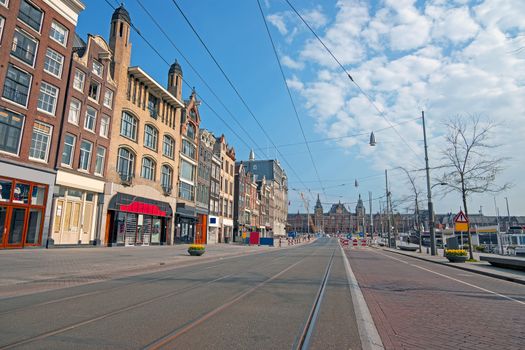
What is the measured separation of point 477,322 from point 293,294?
13.1ft

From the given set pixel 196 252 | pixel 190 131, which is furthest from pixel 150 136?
pixel 196 252

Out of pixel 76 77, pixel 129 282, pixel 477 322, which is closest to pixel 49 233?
pixel 76 77

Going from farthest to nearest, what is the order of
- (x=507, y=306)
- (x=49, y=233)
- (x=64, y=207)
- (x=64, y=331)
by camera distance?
1. (x=64, y=207)
2. (x=49, y=233)
3. (x=507, y=306)
4. (x=64, y=331)

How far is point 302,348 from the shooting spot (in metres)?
4.69

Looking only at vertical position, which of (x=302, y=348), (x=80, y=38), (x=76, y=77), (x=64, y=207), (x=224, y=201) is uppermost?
(x=80, y=38)

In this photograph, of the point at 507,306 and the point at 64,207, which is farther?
the point at 64,207

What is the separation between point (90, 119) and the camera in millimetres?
27141

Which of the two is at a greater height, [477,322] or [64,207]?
[64,207]

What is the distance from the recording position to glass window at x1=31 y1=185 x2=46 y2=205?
22.0 meters

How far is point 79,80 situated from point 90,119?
292cm

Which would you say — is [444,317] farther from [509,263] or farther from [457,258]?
[457,258]

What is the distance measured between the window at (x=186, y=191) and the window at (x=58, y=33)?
19.5m

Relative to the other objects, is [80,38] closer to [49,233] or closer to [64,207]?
[64,207]

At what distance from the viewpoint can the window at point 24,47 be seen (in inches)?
840
